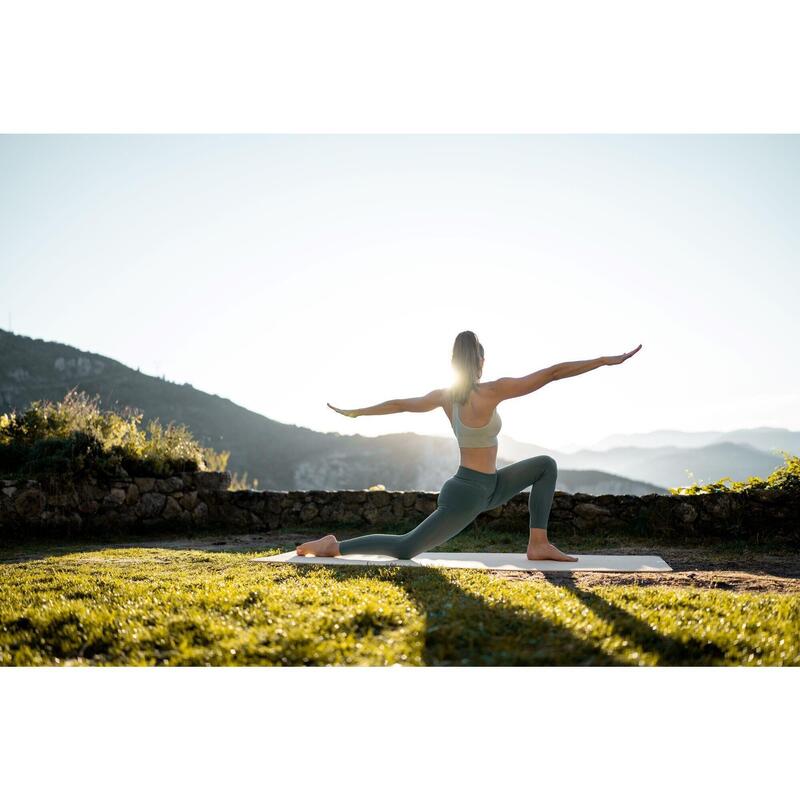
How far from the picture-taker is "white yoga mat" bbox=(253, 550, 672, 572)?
4.55m

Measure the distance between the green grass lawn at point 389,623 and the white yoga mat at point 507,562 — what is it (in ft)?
2.16

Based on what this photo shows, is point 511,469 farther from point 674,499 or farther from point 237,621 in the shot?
point 674,499

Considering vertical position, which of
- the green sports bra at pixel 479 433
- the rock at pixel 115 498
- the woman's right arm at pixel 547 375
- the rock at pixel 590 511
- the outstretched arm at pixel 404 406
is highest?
the woman's right arm at pixel 547 375

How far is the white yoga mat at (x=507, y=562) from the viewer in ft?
14.9

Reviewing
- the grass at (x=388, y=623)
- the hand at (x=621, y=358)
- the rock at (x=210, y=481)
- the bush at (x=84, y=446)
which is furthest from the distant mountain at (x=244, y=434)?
the grass at (x=388, y=623)

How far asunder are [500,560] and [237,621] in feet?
9.25

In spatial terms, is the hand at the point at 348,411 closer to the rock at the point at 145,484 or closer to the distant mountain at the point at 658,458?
the rock at the point at 145,484

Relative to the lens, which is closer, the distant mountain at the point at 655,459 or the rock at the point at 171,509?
the rock at the point at 171,509

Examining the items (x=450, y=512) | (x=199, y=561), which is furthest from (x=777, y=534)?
(x=199, y=561)

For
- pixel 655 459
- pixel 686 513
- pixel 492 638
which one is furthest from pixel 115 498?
pixel 655 459

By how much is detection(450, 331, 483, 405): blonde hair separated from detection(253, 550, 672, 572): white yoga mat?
138 cm

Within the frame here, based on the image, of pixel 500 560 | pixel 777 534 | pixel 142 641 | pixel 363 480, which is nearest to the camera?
pixel 142 641

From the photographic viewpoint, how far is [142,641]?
2.53 meters

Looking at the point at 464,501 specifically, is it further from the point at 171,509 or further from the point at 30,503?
the point at 30,503
